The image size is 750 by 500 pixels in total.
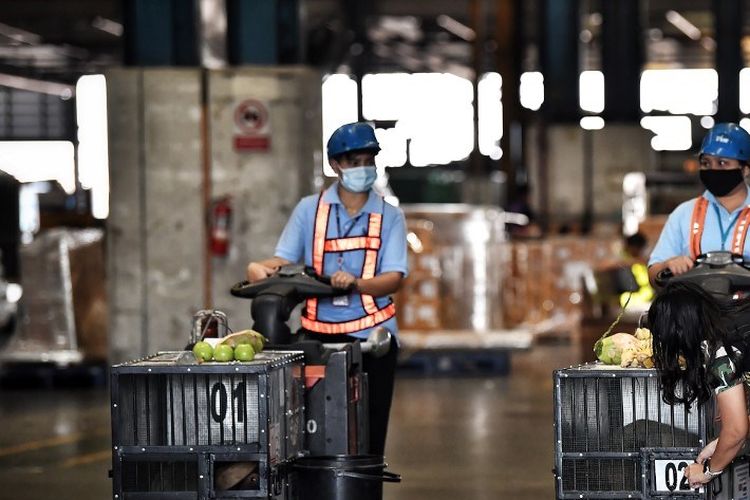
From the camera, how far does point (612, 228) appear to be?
25891mm

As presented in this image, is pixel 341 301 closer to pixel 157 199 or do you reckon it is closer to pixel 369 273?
pixel 369 273

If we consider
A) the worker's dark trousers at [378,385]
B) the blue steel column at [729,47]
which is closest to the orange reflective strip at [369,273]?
the worker's dark trousers at [378,385]

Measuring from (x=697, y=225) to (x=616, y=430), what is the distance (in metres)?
1.30

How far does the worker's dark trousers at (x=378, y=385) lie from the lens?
7.36 metres

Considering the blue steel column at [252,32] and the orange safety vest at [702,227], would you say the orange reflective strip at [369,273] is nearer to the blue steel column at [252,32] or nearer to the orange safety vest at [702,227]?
the orange safety vest at [702,227]

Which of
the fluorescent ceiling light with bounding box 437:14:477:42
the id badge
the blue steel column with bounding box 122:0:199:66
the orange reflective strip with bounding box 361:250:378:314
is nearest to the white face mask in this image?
the orange reflective strip with bounding box 361:250:378:314

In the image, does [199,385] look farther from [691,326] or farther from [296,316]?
[296,316]

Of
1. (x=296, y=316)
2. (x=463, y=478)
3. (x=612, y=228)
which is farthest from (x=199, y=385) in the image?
(x=612, y=228)

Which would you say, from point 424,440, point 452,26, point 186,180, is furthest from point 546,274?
point 452,26

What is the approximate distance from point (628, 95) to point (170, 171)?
54.7 feet

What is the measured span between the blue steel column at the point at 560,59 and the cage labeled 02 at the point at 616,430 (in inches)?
947

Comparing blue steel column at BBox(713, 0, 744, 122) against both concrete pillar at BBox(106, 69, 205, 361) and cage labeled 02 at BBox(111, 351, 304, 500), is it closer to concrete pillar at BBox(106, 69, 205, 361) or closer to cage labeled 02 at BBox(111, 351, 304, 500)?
concrete pillar at BBox(106, 69, 205, 361)

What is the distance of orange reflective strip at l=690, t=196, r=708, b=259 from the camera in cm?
695

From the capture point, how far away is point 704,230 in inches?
275
